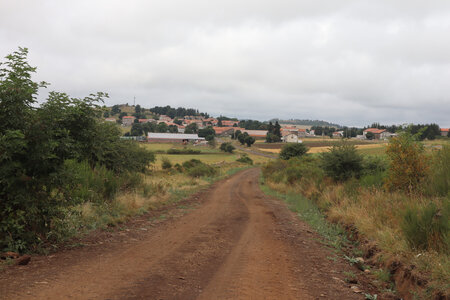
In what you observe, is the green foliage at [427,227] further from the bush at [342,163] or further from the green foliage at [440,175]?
the bush at [342,163]

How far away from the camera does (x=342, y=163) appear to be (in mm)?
18422

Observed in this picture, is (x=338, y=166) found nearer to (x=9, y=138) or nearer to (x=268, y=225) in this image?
(x=268, y=225)

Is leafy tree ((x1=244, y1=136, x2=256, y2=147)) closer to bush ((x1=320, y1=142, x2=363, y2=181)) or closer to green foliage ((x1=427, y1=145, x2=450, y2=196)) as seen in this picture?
bush ((x1=320, y1=142, x2=363, y2=181))

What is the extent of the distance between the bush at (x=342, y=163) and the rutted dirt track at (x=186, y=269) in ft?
30.4

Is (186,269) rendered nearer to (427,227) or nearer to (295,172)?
(427,227)

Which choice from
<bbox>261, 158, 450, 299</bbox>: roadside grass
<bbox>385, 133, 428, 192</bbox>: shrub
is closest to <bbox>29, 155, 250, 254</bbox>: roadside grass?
<bbox>261, 158, 450, 299</bbox>: roadside grass

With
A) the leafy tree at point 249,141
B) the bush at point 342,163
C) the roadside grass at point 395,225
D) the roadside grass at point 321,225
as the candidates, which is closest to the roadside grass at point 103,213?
the roadside grass at point 321,225

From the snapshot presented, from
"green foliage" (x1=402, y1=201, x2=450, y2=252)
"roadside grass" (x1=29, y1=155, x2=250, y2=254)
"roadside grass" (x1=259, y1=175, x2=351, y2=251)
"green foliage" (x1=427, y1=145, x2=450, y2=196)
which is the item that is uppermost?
"green foliage" (x1=427, y1=145, x2=450, y2=196)

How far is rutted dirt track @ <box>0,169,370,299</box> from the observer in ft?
16.2

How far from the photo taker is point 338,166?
18.5 m

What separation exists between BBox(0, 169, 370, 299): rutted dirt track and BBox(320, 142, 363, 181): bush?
9275 millimetres

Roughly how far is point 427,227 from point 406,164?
17.3ft

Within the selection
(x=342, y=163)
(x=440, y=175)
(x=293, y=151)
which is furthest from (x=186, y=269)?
(x=293, y=151)

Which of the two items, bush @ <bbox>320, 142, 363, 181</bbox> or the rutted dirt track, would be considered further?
bush @ <bbox>320, 142, 363, 181</bbox>
